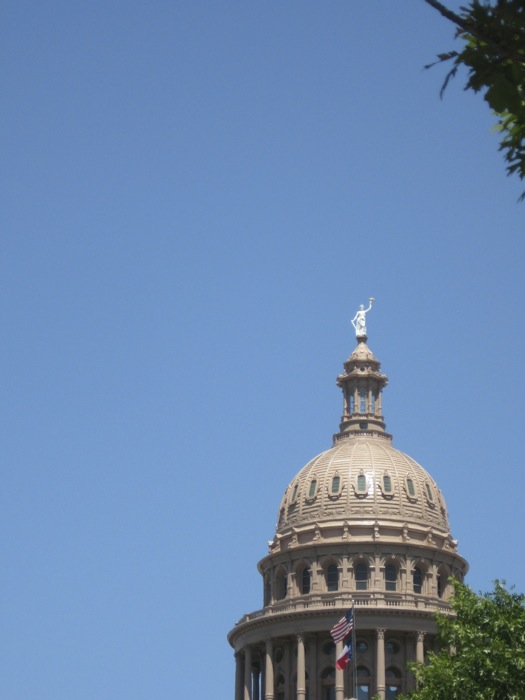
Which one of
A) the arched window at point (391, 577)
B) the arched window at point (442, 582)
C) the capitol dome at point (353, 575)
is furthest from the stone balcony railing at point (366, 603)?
the arched window at point (442, 582)

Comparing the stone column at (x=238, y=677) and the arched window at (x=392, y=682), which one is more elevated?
the stone column at (x=238, y=677)

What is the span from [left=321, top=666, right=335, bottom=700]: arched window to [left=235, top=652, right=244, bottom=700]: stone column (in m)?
8.84

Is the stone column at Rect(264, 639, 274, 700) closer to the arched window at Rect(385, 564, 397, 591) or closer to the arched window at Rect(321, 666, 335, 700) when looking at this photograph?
the arched window at Rect(321, 666, 335, 700)

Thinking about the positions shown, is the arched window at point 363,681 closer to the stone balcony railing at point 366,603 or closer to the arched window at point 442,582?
the stone balcony railing at point 366,603

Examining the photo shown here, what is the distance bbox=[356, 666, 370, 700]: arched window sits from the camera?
11125 cm

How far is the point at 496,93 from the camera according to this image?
1227 centimetres

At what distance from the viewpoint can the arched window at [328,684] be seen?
367 feet

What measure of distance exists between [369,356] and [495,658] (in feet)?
246

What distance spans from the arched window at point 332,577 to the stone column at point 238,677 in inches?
431

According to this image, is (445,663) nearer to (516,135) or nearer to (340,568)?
(516,135)

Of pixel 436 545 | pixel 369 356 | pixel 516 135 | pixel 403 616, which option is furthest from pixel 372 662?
pixel 516 135

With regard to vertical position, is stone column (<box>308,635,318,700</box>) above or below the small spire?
below

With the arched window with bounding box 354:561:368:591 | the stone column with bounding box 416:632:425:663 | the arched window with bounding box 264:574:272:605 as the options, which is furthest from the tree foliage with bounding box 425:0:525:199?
the arched window with bounding box 264:574:272:605

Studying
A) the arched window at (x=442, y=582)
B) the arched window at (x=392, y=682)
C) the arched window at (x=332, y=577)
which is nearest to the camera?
the arched window at (x=392, y=682)
